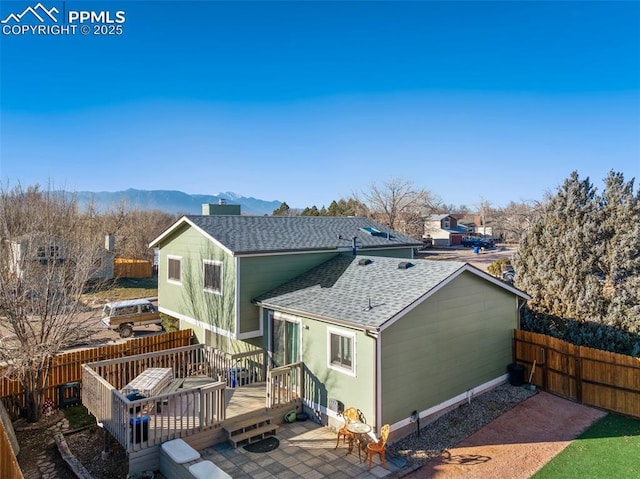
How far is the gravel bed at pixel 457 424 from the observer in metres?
9.02

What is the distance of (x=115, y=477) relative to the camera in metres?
8.30

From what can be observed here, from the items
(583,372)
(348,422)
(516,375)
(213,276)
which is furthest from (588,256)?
(213,276)

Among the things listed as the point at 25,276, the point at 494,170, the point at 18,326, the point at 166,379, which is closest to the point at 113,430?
the point at 166,379

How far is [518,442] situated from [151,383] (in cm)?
920

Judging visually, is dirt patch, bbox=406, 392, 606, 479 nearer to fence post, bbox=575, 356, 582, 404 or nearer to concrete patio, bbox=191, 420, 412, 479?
fence post, bbox=575, 356, 582, 404

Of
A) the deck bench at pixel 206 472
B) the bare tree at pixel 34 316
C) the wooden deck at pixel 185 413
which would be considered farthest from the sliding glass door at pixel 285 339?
the bare tree at pixel 34 316

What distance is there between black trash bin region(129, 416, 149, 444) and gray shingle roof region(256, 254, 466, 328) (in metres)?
4.42

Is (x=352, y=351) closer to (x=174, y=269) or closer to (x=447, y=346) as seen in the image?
(x=447, y=346)

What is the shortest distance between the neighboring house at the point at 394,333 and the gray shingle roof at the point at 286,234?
1567mm

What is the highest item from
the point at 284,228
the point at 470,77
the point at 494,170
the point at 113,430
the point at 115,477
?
the point at 470,77

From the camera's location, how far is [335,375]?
9.93 meters

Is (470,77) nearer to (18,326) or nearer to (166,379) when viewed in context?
(166,379)

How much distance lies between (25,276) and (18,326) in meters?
1.40

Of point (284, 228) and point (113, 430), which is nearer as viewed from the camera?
point (113, 430)
